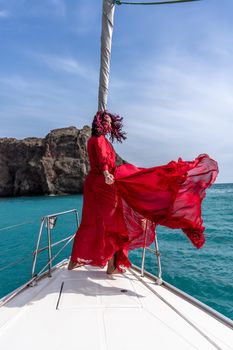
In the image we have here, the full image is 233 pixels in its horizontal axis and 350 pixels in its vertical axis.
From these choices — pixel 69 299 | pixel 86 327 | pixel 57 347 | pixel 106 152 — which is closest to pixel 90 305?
pixel 69 299

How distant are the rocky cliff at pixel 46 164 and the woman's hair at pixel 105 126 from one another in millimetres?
51094

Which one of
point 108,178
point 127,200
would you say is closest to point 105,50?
point 108,178

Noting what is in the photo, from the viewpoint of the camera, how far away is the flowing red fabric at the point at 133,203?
3092 millimetres

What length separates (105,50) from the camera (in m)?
3.52

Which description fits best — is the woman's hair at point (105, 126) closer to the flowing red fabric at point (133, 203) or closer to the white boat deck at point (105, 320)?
the flowing red fabric at point (133, 203)

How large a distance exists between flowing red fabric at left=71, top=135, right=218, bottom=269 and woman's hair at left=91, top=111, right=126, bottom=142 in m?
0.10

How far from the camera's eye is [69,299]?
10.0 feet

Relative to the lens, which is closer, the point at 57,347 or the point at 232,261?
the point at 57,347

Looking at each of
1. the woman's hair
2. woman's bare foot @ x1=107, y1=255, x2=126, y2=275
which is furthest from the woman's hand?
woman's bare foot @ x1=107, y1=255, x2=126, y2=275

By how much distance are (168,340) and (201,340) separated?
23cm

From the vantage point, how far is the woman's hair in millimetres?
3678

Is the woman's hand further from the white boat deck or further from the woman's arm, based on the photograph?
the white boat deck

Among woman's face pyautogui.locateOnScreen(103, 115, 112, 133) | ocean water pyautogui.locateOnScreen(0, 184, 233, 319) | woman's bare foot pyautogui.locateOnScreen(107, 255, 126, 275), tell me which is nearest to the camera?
woman's face pyautogui.locateOnScreen(103, 115, 112, 133)

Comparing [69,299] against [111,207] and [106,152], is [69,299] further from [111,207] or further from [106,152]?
[106,152]
